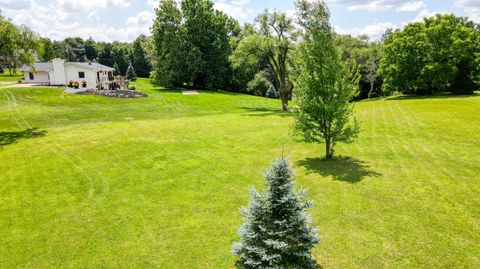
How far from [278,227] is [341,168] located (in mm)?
11266

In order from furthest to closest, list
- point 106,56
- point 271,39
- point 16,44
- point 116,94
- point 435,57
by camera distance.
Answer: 1. point 106,56
2. point 435,57
3. point 116,94
4. point 271,39
5. point 16,44

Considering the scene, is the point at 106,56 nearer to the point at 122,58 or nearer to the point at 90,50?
the point at 122,58

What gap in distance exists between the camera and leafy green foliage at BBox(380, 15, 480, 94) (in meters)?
52.8

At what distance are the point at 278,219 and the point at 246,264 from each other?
1.63m

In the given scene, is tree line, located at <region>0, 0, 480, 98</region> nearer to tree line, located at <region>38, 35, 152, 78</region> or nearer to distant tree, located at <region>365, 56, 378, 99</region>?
distant tree, located at <region>365, 56, 378, 99</region>

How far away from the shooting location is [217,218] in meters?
14.0

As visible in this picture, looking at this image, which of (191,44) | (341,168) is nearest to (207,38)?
(191,44)

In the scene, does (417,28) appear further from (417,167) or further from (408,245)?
(408,245)

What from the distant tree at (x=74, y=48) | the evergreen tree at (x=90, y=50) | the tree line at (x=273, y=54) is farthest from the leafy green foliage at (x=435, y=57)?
the evergreen tree at (x=90, y=50)

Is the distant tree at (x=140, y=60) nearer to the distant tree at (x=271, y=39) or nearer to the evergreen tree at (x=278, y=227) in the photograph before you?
the distant tree at (x=271, y=39)

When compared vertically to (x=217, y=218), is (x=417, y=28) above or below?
above

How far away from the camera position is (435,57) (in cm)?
5378

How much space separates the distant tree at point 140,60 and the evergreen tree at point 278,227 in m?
103

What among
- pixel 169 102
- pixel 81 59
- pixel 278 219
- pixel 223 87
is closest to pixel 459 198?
pixel 278 219
